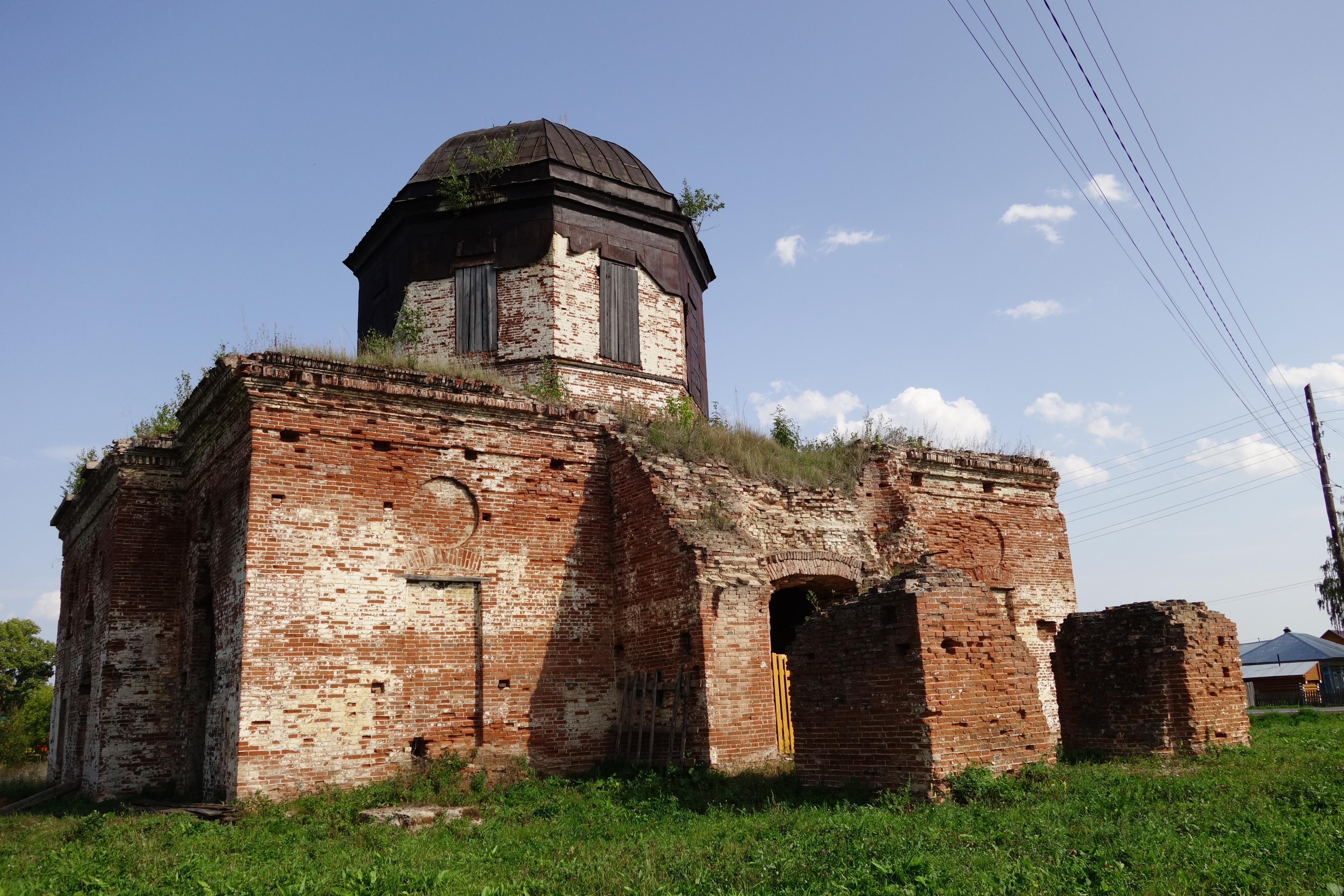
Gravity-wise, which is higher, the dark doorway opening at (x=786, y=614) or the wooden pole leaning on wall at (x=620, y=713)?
the dark doorway opening at (x=786, y=614)

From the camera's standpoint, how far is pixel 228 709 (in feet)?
31.0

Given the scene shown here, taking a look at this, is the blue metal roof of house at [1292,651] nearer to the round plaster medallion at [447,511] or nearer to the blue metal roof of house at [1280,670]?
the blue metal roof of house at [1280,670]

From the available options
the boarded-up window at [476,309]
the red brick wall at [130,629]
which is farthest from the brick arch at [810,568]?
the red brick wall at [130,629]

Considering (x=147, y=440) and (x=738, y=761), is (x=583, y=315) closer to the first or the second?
(x=147, y=440)

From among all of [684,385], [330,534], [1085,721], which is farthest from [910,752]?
[684,385]

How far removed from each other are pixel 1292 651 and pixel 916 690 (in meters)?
36.1

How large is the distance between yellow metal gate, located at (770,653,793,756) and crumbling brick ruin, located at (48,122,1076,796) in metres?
0.61

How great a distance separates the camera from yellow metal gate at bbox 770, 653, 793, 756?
10.8 metres

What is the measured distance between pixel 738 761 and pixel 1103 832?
4118 millimetres

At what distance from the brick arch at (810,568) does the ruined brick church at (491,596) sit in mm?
47

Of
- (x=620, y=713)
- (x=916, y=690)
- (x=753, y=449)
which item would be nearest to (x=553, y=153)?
(x=753, y=449)

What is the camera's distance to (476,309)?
14.9m

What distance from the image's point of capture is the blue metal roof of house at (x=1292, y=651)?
35094 mm

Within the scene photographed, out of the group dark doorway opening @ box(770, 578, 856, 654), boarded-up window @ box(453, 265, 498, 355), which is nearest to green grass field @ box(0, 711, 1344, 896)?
dark doorway opening @ box(770, 578, 856, 654)
